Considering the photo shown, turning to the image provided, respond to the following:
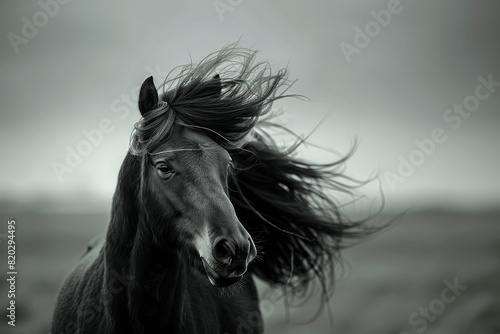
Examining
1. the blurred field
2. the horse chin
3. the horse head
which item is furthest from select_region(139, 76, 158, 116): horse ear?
the blurred field

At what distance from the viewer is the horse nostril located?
281 centimetres

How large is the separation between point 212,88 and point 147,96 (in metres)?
0.39

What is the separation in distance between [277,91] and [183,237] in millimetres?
1215

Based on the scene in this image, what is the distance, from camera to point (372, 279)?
658 inches

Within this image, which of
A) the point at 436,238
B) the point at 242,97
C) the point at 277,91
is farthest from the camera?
the point at 436,238

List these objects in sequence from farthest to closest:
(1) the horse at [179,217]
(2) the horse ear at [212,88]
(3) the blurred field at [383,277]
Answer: (3) the blurred field at [383,277], (2) the horse ear at [212,88], (1) the horse at [179,217]

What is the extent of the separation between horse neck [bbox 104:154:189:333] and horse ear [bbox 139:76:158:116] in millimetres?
260

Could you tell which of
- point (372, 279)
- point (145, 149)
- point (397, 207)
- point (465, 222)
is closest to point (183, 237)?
point (145, 149)

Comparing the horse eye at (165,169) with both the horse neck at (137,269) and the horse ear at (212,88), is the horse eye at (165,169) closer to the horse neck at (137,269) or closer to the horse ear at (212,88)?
the horse neck at (137,269)

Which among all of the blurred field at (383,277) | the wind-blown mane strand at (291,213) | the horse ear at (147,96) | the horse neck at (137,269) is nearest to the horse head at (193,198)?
the horse ear at (147,96)

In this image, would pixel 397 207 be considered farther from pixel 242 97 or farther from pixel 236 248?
pixel 236 248

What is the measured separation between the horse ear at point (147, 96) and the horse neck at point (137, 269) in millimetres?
260

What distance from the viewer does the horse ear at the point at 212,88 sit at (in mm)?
3552

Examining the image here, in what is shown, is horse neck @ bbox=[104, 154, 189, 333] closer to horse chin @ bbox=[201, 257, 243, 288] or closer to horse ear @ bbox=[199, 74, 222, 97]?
horse chin @ bbox=[201, 257, 243, 288]
